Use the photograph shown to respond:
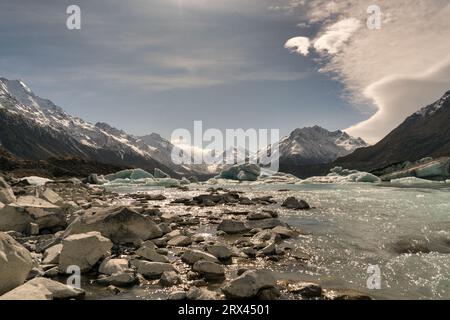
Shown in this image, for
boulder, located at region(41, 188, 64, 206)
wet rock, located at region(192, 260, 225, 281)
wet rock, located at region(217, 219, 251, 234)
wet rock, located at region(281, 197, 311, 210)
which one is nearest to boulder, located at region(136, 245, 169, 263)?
wet rock, located at region(192, 260, 225, 281)

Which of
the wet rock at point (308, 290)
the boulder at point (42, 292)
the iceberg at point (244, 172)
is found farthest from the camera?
the iceberg at point (244, 172)

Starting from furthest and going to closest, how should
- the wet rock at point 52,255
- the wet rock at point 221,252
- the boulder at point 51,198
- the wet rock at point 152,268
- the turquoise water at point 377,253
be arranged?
the boulder at point 51,198
the wet rock at point 221,252
the wet rock at point 52,255
the wet rock at point 152,268
the turquoise water at point 377,253

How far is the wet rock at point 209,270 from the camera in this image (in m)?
11.9

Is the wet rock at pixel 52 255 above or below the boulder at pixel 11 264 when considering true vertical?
below

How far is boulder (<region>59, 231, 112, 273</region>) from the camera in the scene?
12.4 meters

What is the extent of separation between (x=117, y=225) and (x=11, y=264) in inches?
260

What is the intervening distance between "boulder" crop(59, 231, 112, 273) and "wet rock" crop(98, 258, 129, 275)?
0.49 m

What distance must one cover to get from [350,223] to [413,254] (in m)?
8.06

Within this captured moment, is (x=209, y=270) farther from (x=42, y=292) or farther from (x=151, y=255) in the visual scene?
(x=42, y=292)

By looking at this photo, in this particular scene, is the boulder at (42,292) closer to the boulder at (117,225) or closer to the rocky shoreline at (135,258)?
the rocky shoreline at (135,258)

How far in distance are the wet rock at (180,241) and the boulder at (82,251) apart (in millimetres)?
3960

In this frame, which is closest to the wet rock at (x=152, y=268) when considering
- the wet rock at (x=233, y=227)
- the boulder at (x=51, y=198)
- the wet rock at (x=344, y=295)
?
the wet rock at (x=344, y=295)
